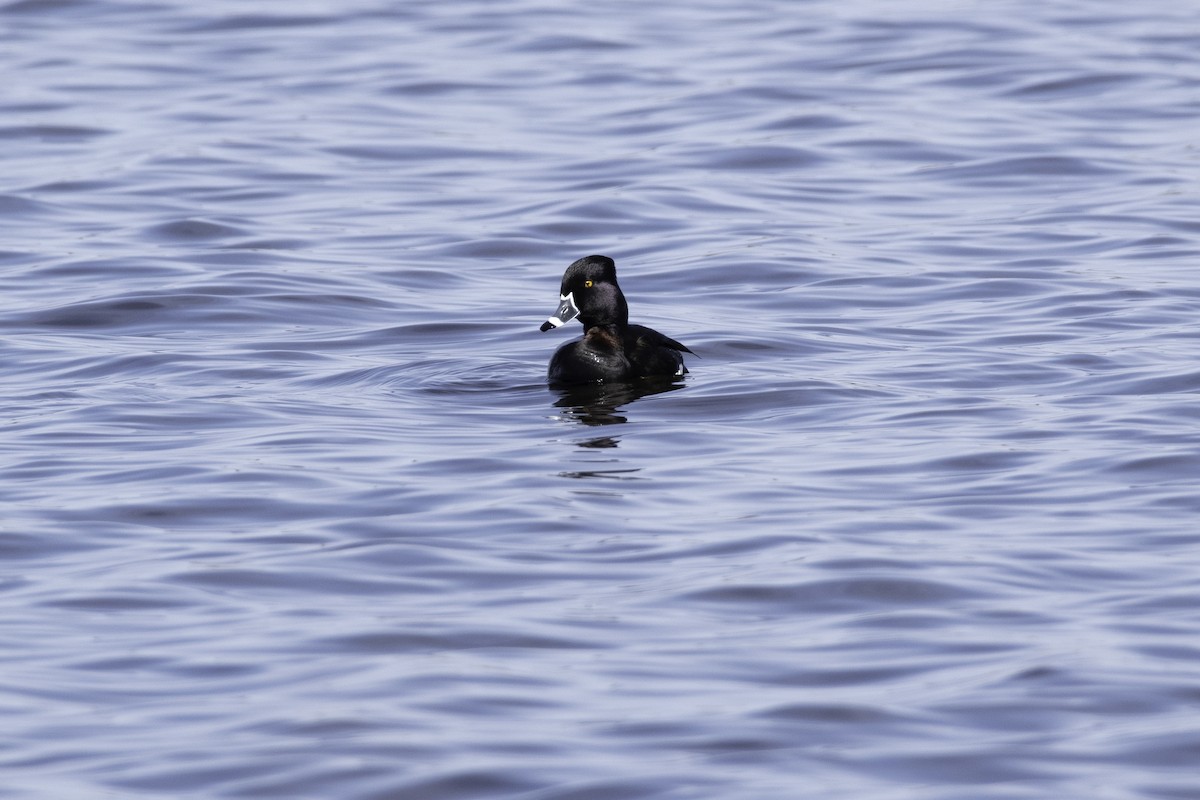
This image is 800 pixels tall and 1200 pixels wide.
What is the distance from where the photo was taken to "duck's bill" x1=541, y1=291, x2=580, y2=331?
455 inches

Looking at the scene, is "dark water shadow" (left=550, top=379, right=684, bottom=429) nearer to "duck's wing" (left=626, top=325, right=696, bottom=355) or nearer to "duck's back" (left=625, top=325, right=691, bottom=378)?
"duck's back" (left=625, top=325, right=691, bottom=378)

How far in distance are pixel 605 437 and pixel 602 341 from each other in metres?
1.34

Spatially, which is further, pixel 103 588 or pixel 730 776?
pixel 103 588

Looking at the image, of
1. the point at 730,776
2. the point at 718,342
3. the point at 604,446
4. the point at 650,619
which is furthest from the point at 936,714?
the point at 718,342

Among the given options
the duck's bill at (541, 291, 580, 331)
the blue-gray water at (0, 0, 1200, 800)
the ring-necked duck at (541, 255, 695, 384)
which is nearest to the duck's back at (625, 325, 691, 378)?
the ring-necked duck at (541, 255, 695, 384)

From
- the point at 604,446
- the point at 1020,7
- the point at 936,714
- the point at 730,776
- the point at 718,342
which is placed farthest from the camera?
the point at 1020,7

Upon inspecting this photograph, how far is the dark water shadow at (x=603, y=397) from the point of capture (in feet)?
35.1

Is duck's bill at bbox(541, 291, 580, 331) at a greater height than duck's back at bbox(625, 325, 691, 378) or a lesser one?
greater

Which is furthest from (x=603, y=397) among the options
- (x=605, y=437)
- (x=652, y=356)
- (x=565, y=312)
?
(x=605, y=437)

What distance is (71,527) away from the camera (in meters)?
8.62

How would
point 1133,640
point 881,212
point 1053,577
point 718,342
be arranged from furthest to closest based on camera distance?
point 881,212, point 718,342, point 1053,577, point 1133,640

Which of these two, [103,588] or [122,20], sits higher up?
[122,20]

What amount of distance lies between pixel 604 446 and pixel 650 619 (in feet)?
9.17

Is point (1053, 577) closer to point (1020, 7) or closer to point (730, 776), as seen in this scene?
point (730, 776)
